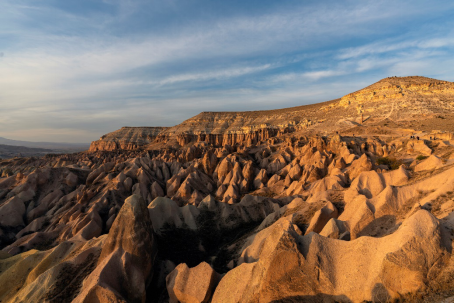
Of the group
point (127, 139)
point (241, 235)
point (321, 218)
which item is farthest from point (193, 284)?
point (127, 139)

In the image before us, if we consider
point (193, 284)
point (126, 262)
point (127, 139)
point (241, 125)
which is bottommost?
point (193, 284)

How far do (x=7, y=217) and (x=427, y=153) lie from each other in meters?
49.7

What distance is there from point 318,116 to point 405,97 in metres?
26.3

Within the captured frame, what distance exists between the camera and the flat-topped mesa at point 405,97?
65287 millimetres

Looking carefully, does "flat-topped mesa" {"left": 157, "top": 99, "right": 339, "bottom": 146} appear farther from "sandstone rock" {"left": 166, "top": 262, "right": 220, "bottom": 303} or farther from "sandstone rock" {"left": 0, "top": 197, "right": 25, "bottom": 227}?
"sandstone rock" {"left": 166, "top": 262, "right": 220, "bottom": 303}

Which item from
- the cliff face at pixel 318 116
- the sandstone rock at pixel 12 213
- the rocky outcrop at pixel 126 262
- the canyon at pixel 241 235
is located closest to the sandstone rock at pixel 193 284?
the canyon at pixel 241 235

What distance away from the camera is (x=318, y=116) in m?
87.4

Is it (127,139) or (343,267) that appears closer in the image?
(343,267)

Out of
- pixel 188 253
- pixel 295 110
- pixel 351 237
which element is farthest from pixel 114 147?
pixel 351 237

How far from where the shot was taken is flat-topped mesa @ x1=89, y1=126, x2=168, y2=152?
361ft

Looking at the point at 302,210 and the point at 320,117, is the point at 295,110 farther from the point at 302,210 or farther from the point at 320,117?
the point at 302,210

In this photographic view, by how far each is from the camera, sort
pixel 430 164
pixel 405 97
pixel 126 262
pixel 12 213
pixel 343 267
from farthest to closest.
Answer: pixel 405 97
pixel 12 213
pixel 430 164
pixel 126 262
pixel 343 267

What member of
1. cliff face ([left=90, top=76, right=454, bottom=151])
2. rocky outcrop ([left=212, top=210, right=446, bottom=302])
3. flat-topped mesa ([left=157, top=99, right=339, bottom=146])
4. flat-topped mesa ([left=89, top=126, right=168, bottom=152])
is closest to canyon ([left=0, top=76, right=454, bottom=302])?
rocky outcrop ([left=212, top=210, right=446, bottom=302])

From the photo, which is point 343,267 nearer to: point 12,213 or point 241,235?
point 241,235
